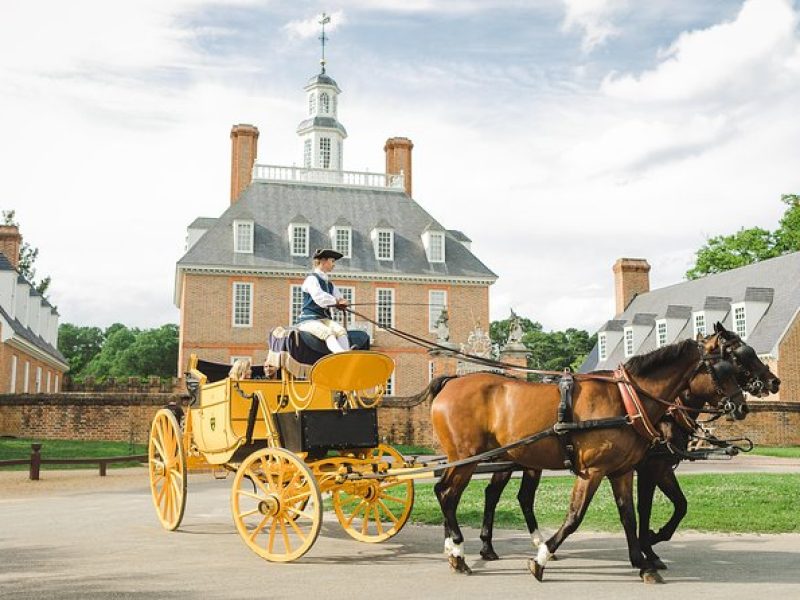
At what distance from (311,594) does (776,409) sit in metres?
25.6

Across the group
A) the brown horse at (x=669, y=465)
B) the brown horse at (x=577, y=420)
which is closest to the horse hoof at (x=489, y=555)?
the brown horse at (x=669, y=465)

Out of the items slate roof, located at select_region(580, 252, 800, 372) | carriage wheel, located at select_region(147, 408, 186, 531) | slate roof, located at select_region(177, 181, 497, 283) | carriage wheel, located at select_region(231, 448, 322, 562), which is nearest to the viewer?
carriage wheel, located at select_region(231, 448, 322, 562)

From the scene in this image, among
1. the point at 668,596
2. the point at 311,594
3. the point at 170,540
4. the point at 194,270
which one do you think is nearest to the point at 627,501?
the point at 668,596

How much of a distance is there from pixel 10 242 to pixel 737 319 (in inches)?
1296

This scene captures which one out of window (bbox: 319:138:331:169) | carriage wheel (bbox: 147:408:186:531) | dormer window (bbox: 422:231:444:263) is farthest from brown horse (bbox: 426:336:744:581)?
window (bbox: 319:138:331:169)

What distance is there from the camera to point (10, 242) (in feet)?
117

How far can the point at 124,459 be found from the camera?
17.5m

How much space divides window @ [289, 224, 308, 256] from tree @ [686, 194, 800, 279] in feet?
72.1

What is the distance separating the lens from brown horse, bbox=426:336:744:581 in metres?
6.84

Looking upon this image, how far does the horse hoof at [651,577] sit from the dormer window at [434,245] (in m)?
32.5

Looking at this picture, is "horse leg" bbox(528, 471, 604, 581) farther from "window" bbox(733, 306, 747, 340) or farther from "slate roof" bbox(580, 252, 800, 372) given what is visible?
"window" bbox(733, 306, 747, 340)

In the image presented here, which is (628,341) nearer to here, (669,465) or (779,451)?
(779,451)

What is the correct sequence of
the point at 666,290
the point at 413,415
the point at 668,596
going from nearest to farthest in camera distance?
the point at 668,596
the point at 413,415
the point at 666,290

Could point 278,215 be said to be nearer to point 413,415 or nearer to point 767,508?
point 413,415
